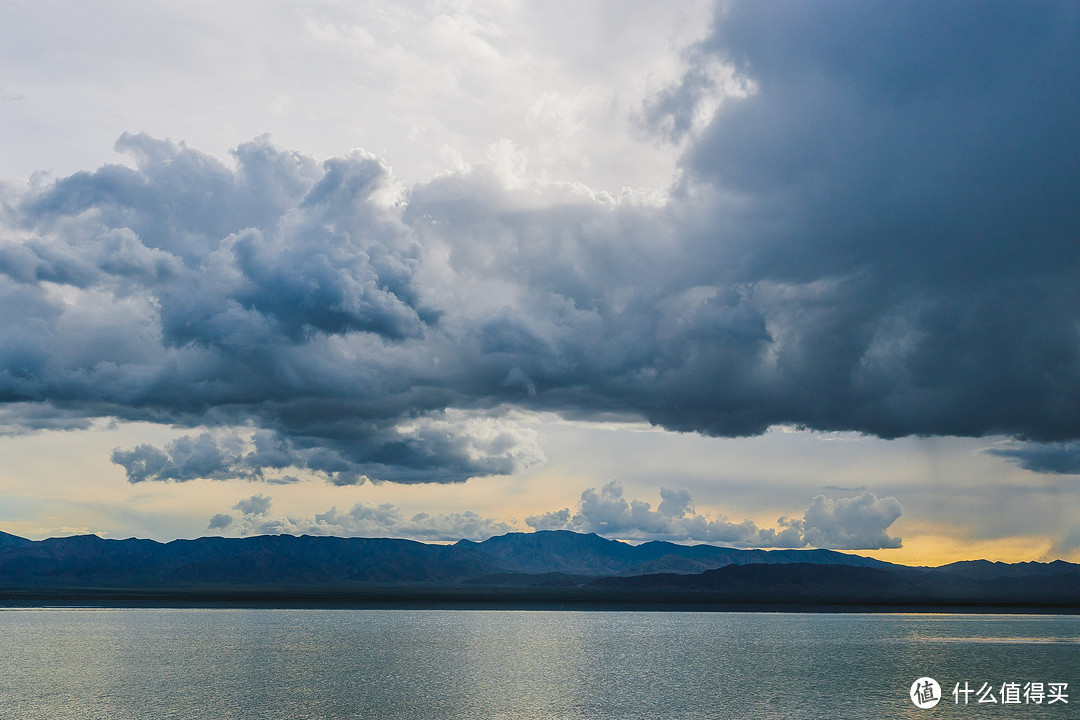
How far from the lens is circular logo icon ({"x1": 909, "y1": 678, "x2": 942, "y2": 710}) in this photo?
72375 mm

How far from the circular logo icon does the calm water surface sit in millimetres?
1211

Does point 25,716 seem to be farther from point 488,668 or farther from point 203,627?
point 203,627

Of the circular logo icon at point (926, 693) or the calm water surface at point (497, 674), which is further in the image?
the circular logo icon at point (926, 693)

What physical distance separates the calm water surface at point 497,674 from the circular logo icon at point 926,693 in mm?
1211

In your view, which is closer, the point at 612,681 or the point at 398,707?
the point at 398,707

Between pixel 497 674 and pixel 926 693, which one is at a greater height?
pixel 926 693

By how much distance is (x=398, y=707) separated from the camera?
69125 mm

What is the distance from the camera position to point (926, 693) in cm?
7750

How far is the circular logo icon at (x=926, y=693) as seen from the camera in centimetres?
7238

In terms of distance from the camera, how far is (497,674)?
305 feet

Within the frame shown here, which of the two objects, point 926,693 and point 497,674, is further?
point 497,674

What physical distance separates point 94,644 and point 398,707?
77.1 m

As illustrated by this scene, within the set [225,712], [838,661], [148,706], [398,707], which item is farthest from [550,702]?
[838,661]

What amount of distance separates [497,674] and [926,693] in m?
40.8
